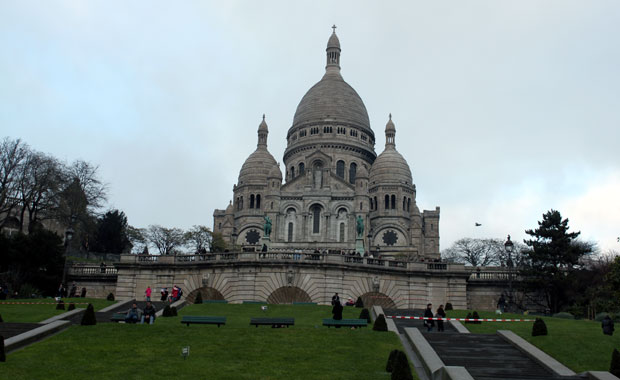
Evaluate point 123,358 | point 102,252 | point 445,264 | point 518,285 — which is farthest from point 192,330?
point 102,252

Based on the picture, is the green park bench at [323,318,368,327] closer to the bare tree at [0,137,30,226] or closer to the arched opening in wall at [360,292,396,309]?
the arched opening in wall at [360,292,396,309]

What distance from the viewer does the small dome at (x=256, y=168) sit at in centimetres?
10256

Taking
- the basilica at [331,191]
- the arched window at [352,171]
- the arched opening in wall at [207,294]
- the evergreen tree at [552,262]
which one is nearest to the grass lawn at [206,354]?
the arched opening in wall at [207,294]

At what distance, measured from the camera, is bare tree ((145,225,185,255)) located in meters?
92.3

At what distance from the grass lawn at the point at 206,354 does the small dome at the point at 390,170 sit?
238ft

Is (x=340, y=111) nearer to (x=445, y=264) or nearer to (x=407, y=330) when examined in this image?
(x=445, y=264)

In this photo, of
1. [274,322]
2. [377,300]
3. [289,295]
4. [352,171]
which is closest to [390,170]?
[352,171]

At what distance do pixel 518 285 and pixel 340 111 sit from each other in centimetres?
6739

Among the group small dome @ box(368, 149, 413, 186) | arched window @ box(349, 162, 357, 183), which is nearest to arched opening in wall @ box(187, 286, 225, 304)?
small dome @ box(368, 149, 413, 186)

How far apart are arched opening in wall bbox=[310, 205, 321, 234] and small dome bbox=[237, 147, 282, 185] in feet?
44.9

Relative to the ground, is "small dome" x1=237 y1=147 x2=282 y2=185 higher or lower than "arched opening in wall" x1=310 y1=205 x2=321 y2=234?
higher

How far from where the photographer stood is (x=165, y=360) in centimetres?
2080

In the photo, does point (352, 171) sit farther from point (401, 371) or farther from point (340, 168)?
point (401, 371)

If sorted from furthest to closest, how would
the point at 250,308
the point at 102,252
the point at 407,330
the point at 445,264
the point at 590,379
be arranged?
1. the point at 102,252
2. the point at 445,264
3. the point at 250,308
4. the point at 407,330
5. the point at 590,379
